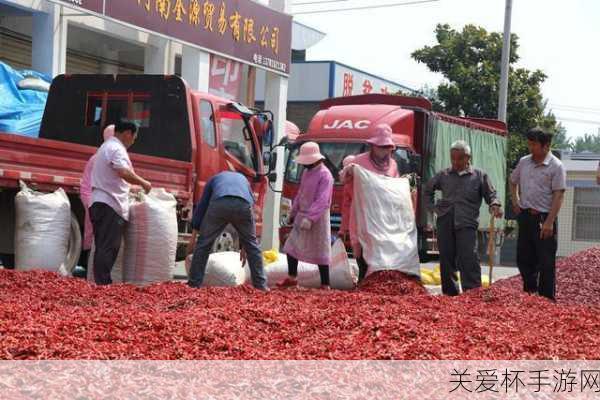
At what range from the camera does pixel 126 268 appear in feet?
36.0

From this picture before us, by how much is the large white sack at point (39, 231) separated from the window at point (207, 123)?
3.35 meters

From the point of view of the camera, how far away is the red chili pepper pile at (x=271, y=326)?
4.88m

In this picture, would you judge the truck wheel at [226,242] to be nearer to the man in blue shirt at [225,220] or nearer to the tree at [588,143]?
the man in blue shirt at [225,220]

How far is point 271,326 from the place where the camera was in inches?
226

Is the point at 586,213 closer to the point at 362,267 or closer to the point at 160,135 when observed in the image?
the point at 160,135

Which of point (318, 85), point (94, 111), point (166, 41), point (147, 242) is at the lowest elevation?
point (147, 242)

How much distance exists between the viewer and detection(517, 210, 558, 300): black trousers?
392 inches

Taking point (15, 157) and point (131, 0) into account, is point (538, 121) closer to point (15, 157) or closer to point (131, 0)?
point (131, 0)

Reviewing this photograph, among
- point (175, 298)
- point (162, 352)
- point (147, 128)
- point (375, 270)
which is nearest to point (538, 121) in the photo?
point (147, 128)

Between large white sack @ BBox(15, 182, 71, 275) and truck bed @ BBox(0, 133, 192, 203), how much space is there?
0.19m

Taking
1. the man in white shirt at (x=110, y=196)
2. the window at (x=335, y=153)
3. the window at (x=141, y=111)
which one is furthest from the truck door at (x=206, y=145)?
the window at (x=335, y=153)

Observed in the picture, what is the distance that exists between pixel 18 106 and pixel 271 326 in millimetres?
11414

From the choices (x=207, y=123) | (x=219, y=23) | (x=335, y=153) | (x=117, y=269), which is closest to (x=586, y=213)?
(x=219, y=23)

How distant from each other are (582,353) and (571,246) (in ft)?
108
